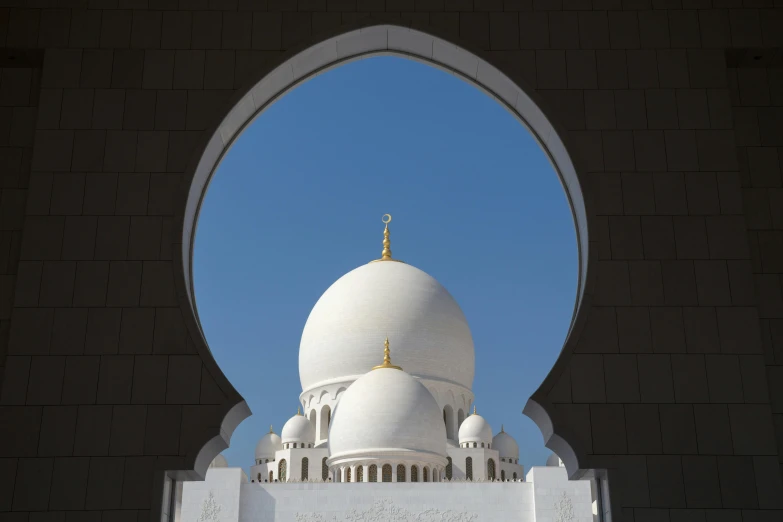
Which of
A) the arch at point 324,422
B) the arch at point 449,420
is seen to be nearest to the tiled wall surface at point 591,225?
the arch at point 449,420

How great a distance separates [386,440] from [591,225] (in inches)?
700

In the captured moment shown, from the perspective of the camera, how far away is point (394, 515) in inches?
771

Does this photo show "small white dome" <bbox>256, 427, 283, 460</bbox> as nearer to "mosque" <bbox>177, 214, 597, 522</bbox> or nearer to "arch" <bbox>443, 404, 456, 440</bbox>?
"mosque" <bbox>177, 214, 597, 522</bbox>

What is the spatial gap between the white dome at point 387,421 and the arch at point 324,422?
17.4 ft

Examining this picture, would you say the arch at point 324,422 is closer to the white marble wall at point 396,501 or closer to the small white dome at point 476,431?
the small white dome at point 476,431

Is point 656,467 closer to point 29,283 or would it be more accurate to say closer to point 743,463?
point 743,463

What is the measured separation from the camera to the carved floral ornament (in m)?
19.5

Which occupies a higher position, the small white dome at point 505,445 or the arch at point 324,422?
the arch at point 324,422

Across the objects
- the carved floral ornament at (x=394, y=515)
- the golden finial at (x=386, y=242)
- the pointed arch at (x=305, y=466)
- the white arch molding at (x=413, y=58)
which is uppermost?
the golden finial at (x=386, y=242)

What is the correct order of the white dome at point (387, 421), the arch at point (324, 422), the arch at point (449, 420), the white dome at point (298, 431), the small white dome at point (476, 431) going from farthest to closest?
the arch at point (324, 422), the arch at point (449, 420), the white dome at point (298, 431), the small white dome at point (476, 431), the white dome at point (387, 421)

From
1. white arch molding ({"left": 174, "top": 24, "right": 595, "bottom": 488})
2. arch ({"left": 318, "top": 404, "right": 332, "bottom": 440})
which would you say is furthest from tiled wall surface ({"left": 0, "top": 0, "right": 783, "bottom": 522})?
arch ({"left": 318, "top": 404, "right": 332, "bottom": 440})

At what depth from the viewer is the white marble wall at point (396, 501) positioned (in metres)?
19.7

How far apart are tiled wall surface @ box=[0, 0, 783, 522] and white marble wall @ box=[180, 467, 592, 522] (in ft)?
51.1

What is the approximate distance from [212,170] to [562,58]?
2.14 metres
